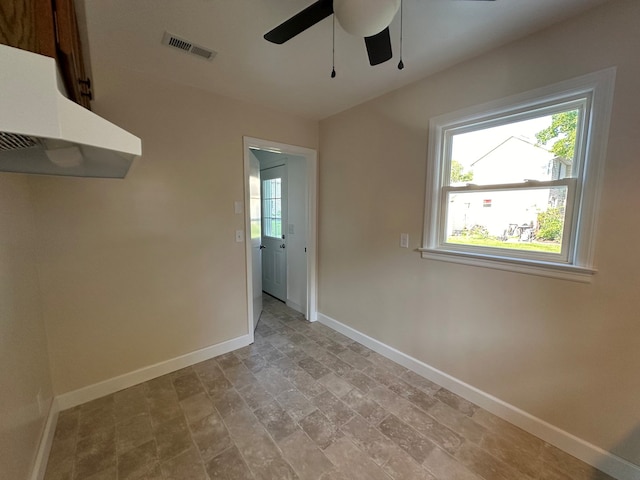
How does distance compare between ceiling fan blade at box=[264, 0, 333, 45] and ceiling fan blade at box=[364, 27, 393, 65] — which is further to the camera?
ceiling fan blade at box=[364, 27, 393, 65]

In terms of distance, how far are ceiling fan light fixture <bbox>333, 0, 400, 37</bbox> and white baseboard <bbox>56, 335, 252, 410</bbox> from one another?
2720 millimetres

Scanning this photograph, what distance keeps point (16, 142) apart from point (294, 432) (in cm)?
194

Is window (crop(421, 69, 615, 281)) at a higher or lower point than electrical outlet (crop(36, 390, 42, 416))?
higher

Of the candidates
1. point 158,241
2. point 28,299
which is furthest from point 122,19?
point 28,299

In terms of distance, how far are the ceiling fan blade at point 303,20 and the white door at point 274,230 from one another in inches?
94.2

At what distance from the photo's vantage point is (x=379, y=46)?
1289mm

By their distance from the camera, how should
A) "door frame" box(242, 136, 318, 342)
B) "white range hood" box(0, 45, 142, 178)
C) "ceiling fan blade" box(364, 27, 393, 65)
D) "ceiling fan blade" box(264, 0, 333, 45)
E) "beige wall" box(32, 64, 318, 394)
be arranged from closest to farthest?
1. "white range hood" box(0, 45, 142, 178)
2. "ceiling fan blade" box(264, 0, 333, 45)
3. "ceiling fan blade" box(364, 27, 393, 65)
4. "beige wall" box(32, 64, 318, 394)
5. "door frame" box(242, 136, 318, 342)

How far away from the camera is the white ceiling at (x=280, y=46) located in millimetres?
1381

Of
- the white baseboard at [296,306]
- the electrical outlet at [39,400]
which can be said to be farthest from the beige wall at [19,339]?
the white baseboard at [296,306]

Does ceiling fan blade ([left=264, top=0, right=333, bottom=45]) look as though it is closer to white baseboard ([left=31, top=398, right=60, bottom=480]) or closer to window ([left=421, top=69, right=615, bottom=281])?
window ([left=421, top=69, right=615, bottom=281])

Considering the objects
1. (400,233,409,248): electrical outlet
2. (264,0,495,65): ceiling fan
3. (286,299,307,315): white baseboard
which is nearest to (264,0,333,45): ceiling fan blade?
(264,0,495,65): ceiling fan

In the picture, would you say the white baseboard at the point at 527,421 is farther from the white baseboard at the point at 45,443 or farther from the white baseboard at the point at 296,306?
the white baseboard at the point at 45,443

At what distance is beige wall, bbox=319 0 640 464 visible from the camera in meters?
1.35

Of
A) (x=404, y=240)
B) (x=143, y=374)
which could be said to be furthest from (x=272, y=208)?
(x=143, y=374)
